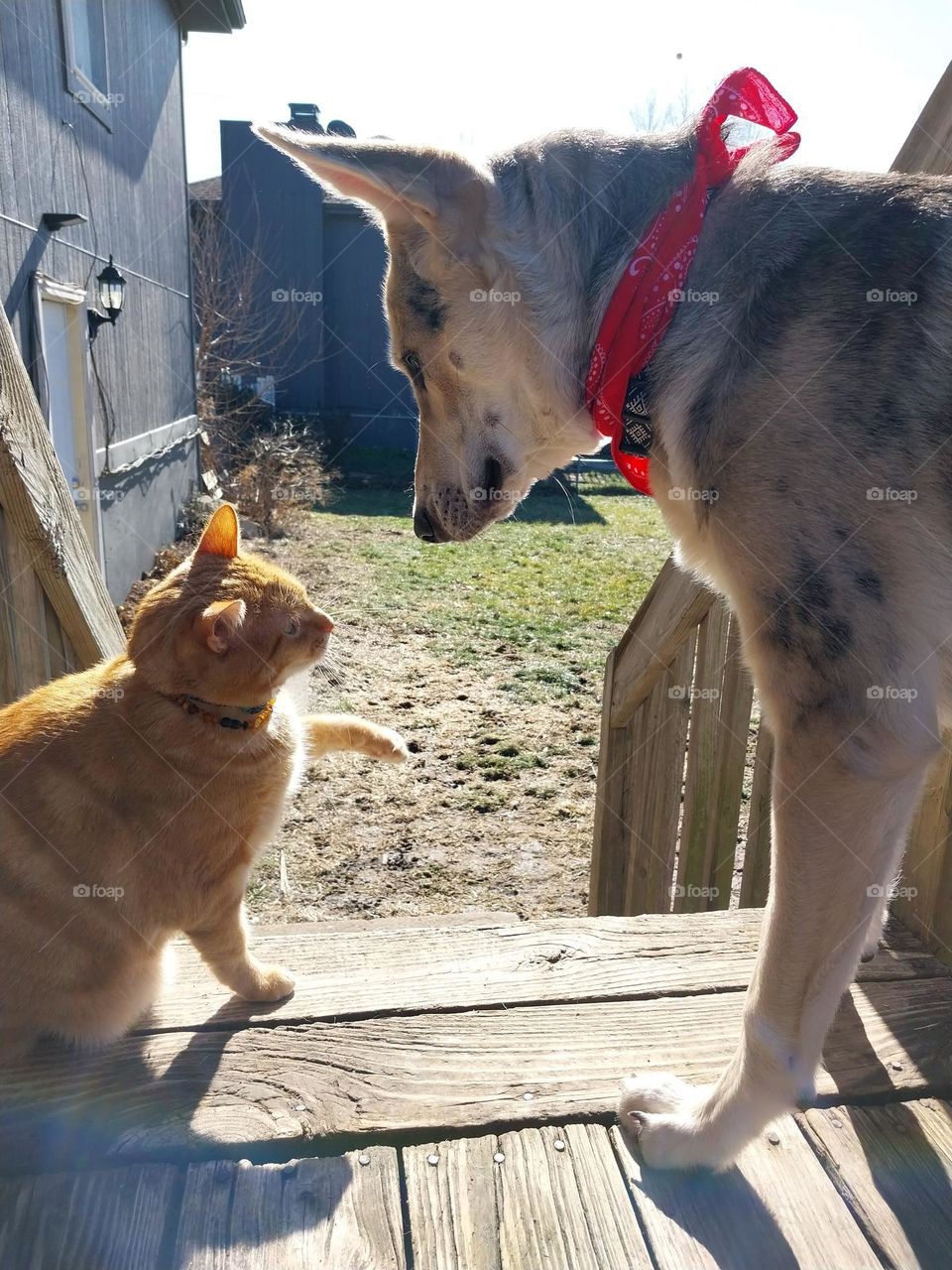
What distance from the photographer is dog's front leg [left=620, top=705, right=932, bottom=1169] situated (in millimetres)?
1756

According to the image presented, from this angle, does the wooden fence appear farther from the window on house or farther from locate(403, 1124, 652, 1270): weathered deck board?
the window on house

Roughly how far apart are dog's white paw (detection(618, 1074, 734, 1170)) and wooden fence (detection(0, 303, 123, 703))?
1.96 metres

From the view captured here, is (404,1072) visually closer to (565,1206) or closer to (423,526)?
(565,1206)

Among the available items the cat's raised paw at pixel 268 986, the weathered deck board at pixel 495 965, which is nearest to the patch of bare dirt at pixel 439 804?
the weathered deck board at pixel 495 965

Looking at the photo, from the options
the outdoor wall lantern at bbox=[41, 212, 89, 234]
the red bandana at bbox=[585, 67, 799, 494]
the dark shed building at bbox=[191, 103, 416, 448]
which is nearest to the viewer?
the red bandana at bbox=[585, 67, 799, 494]

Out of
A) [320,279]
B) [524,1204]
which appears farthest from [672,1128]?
[320,279]

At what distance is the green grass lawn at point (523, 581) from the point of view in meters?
8.71

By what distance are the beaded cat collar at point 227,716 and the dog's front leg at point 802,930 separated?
1300mm

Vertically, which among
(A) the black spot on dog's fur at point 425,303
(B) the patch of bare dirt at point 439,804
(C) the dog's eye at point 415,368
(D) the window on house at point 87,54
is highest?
(D) the window on house at point 87,54

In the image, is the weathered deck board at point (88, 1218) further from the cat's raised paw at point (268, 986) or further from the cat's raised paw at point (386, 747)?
the cat's raised paw at point (386, 747)

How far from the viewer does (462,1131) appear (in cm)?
189

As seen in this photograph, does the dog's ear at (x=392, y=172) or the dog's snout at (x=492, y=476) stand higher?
the dog's ear at (x=392, y=172)

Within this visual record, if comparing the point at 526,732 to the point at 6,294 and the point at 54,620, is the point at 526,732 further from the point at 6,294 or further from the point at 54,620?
the point at 6,294

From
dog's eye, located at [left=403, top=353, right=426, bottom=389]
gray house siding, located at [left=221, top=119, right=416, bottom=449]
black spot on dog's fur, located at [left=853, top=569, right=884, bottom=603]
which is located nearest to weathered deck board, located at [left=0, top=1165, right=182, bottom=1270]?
black spot on dog's fur, located at [left=853, top=569, right=884, bottom=603]
